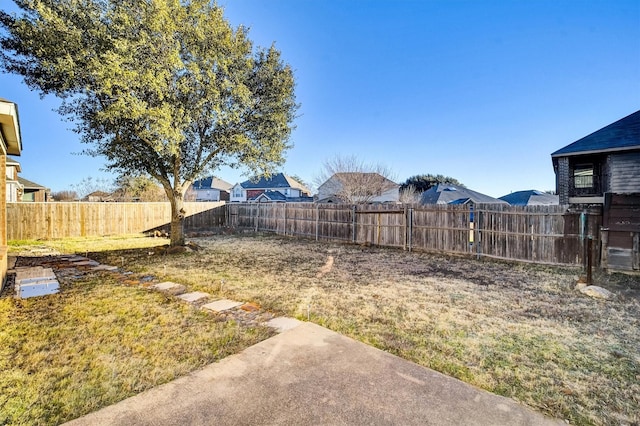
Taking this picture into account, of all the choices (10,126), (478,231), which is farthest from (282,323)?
(478,231)

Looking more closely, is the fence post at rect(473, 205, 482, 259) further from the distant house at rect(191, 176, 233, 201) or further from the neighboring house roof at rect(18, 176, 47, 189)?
the distant house at rect(191, 176, 233, 201)

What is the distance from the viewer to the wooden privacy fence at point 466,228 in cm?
671

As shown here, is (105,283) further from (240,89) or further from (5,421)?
(240,89)

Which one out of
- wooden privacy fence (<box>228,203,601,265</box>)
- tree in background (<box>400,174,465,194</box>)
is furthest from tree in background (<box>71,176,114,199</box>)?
tree in background (<box>400,174,465,194</box>)

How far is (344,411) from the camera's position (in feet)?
6.05

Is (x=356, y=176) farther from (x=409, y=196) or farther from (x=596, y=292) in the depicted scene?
(x=596, y=292)

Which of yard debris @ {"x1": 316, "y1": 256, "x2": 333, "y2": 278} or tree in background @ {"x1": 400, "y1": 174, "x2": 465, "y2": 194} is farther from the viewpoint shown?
tree in background @ {"x1": 400, "y1": 174, "x2": 465, "y2": 194}

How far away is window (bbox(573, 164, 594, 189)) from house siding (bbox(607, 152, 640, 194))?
3.78 meters

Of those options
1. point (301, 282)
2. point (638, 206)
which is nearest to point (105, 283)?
point (301, 282)

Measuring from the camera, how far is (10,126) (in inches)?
165

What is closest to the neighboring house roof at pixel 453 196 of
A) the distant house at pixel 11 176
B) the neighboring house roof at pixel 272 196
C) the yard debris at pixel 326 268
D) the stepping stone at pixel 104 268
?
the yard debris at pixel 326 268

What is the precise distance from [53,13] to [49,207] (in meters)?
8.08

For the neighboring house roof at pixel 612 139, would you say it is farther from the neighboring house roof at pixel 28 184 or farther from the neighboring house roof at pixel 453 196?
the neighboring house roof at pixel 28 184

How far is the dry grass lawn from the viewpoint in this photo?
2221 millimetres
